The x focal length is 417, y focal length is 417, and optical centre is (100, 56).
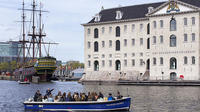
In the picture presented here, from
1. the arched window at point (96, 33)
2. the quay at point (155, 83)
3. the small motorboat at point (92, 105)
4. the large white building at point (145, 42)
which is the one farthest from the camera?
the arched window at point (96, 33)

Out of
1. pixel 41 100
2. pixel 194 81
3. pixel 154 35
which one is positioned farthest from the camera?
pixel 154 35

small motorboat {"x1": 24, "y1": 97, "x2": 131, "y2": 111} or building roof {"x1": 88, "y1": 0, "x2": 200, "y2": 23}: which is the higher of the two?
building roof {"x1": 88, "y1": 0, "x2": 200, "y2": 23}

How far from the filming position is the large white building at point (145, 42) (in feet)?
311

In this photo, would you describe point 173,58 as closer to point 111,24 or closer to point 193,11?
point 193,11

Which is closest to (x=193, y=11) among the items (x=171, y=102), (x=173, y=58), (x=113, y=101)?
(x=173, y=58)

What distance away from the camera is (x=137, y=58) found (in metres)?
106

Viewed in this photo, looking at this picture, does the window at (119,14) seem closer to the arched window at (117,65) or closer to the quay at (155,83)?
the arched window at (117,65)

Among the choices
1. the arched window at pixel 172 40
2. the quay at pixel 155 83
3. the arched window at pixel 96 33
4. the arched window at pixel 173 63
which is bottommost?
the quay at pixel 155 83

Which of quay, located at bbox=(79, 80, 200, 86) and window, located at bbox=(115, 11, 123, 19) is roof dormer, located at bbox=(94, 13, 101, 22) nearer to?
window, located at bbox=(115, 11, 123, 19)

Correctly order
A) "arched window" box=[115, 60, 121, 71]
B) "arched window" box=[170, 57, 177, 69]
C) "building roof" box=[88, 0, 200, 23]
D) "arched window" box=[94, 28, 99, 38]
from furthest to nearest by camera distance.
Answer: "arched window" box=[94, 28, 99, 38]
"arched window" box=[115, 60, 121, 71]
"building roof" box=[88, 0, 200, 23]
"arched window" box=[170, 57, 177, 69]

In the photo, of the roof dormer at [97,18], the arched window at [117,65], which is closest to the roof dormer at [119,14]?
the roof dormer at [97,18]

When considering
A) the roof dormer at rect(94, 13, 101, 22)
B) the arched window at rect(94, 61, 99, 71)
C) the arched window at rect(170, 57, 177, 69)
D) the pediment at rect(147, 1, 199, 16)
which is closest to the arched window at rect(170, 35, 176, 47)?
the arched window at rect(170, 57, 177, 69)

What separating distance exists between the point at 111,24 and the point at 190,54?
995 inches

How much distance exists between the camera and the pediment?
9469cm
